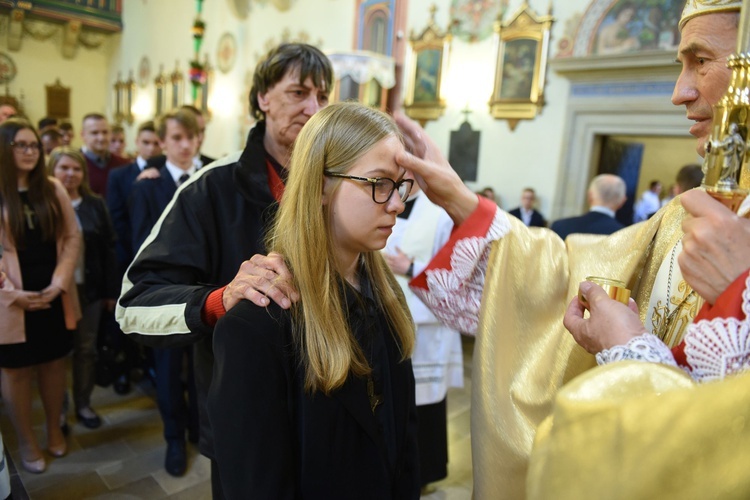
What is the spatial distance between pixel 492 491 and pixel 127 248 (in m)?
3.25

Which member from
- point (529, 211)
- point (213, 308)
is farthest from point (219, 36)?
point (213, 308)

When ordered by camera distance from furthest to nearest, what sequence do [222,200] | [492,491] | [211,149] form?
[211,149] → [222,200] → [492,491]

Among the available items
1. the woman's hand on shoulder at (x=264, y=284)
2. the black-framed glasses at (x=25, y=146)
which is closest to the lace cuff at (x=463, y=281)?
the woman's hand on shoulder at (x=264, y=284)

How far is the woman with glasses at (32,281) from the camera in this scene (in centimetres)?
261

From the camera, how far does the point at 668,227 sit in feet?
4.44

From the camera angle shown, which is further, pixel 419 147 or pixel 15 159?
pixel 15 159

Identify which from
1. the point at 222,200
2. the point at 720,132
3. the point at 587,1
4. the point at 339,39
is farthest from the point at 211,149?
the point at 720,132

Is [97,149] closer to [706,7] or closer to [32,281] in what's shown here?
[32,281]

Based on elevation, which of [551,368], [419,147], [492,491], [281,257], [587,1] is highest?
[587,1]

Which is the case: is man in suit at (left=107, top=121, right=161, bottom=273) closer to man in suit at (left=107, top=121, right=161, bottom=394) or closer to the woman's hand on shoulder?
man in suit at (left=107, top=121, right=161, bottom=394)

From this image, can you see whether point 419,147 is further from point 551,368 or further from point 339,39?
point 339,39

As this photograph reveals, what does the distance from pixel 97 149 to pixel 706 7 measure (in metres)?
5.23

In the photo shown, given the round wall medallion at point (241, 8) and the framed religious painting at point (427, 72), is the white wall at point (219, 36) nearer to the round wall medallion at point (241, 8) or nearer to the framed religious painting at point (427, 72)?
the round wall medallion at point (241, 8)

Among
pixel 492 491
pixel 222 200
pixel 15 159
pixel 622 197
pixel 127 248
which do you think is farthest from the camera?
pixel 622 197
